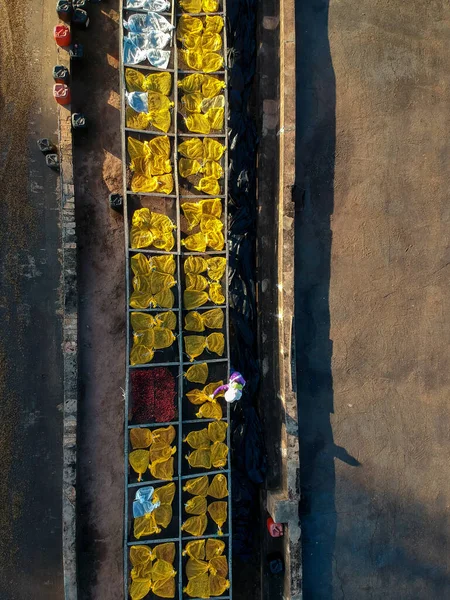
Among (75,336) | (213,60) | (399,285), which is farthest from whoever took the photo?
(399,285)

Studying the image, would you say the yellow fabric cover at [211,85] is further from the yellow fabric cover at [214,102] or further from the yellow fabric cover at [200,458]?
the yellow fabric cover at [200,458]

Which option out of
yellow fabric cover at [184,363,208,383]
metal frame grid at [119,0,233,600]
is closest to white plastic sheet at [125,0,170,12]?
metal frame grid at [119,0,233,600]

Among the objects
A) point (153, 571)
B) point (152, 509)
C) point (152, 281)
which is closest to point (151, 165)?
point (152, 281)

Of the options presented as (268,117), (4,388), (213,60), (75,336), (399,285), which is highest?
(213,60)

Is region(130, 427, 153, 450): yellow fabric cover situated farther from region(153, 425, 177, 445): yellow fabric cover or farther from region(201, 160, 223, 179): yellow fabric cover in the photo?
region(201, 160, 223, 179): yellow fabric cover

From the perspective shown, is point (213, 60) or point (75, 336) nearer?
point (75, 336)

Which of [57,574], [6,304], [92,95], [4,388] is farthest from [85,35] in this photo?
[57,574]

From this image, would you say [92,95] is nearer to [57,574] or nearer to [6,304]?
[6,304]

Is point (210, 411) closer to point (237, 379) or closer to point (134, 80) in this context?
point (237, 379)
